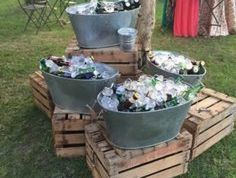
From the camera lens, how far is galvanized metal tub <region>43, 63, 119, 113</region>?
2.92m

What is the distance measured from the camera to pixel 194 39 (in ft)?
20.1

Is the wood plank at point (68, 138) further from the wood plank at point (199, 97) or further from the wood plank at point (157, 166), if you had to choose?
the wood plank at point (199, 97)

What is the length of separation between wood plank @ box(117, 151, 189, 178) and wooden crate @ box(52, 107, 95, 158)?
1.92ft

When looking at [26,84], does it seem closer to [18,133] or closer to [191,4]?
[18,133]

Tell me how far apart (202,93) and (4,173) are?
1.84 meters

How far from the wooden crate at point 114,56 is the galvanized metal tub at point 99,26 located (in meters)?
0.06

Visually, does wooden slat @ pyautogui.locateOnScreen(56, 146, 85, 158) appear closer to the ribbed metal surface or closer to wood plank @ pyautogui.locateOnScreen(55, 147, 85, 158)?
wood plank @ pyautogui.locateOnScreen(55, 147, 85, 158)

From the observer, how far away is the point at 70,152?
10.6 feet

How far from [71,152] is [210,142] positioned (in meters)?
1.17

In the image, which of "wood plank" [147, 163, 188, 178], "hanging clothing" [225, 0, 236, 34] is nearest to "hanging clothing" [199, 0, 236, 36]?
"hanging clothing" [225, 0, 236, 34]

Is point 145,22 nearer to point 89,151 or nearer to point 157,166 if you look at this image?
point 89,151

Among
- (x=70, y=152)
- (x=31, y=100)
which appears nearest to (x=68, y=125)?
(x=70, y=152)

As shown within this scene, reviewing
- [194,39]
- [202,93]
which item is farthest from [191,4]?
[202,93]

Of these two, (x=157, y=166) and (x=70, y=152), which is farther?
(x=70, y=152)
